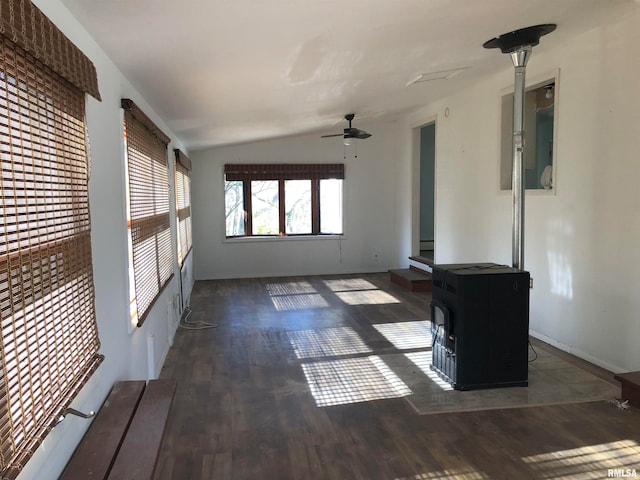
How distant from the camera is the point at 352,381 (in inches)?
153

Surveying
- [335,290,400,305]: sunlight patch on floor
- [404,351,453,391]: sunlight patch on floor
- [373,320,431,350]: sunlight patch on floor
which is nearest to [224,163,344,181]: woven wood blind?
[335,290,400,305]: sunlight patch on floor

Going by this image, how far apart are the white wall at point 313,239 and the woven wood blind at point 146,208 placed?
385 centimetres

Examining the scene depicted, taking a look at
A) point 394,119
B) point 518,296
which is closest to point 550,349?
point 518,296

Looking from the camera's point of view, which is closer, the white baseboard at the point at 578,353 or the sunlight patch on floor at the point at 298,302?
the white baseboard at the point at 578,353

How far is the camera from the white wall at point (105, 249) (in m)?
1.87

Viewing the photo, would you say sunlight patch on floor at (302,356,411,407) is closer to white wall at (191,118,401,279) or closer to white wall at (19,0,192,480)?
white wall at (19,0,192,480)

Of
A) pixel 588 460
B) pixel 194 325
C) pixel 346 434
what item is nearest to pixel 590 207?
pixel 588 460

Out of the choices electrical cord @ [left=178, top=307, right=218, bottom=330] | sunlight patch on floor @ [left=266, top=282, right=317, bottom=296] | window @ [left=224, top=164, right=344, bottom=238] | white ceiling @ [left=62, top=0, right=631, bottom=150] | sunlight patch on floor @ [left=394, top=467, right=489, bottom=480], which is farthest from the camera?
window @ [left=224, top=164, right=344, bottom=238]

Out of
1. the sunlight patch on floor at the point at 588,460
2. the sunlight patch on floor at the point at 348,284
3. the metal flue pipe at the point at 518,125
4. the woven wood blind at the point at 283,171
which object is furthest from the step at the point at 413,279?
the sunlight patch on floor at the point at 588,460

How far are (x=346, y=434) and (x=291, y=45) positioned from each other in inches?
95.0

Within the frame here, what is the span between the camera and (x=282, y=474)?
258 cm

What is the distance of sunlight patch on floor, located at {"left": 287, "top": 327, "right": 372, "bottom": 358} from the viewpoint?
15.1 ft

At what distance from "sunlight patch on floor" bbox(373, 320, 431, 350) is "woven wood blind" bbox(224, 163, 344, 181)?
4.20 m

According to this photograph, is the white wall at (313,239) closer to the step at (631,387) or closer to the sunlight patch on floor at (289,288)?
the sunlight patch on floor at (289,288)
